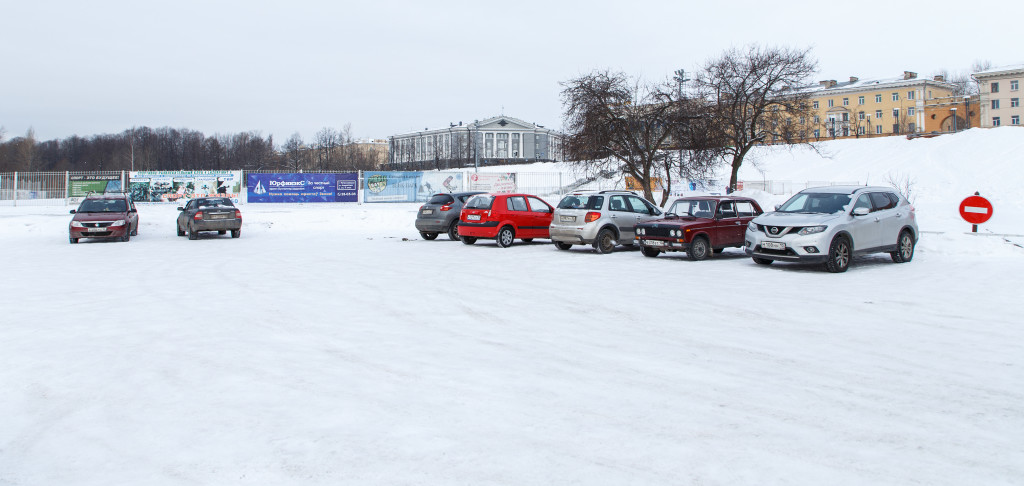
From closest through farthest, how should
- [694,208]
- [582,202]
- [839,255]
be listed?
[839,255] < [694,208] < [582,202]

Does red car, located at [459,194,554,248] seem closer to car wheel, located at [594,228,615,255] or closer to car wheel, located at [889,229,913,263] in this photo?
car wheel, located at [594,228,615,255]

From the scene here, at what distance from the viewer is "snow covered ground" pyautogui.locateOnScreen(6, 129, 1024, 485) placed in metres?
4.20

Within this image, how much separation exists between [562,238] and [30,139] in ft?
370

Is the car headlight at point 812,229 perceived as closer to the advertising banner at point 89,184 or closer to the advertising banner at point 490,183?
the advertising banner at point 490,183

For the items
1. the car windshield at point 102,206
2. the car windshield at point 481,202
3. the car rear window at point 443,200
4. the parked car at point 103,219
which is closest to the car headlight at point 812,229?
the car windshield at point 481,202

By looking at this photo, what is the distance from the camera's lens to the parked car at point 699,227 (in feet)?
54.2

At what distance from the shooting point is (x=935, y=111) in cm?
9619

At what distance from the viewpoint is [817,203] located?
1498 centimetres

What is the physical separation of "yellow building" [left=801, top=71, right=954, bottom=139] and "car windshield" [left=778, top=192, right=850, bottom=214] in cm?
9172

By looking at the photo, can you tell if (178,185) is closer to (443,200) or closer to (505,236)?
(443,200)

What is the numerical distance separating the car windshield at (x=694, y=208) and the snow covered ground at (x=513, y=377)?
11.2 ft

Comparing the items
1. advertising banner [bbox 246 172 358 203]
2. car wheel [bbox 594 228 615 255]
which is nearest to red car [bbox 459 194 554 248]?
car wheel [bbox 594 228 615 255]

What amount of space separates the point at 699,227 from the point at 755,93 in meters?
20.8

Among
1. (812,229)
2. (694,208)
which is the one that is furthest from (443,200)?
(812,229)
